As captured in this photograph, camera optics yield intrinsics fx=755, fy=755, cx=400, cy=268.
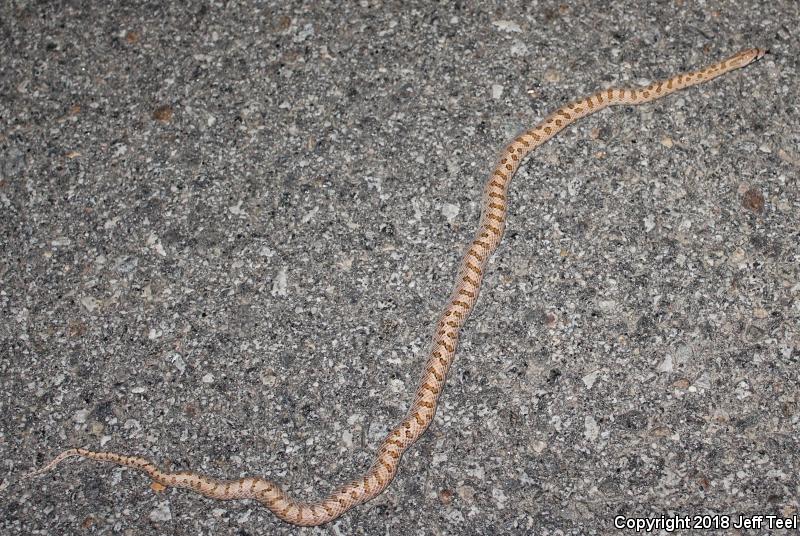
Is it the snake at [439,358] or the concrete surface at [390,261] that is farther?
the concrete surface at [390,261]

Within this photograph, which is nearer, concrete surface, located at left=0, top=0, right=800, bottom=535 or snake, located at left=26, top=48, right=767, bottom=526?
snake, located at left=26, top=48, right=767, bottom=526

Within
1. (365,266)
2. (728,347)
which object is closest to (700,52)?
(728,347)

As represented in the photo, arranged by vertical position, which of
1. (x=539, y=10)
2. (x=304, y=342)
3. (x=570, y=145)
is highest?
(x=539, y=10)

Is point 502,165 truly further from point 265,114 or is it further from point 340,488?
point 340,488
